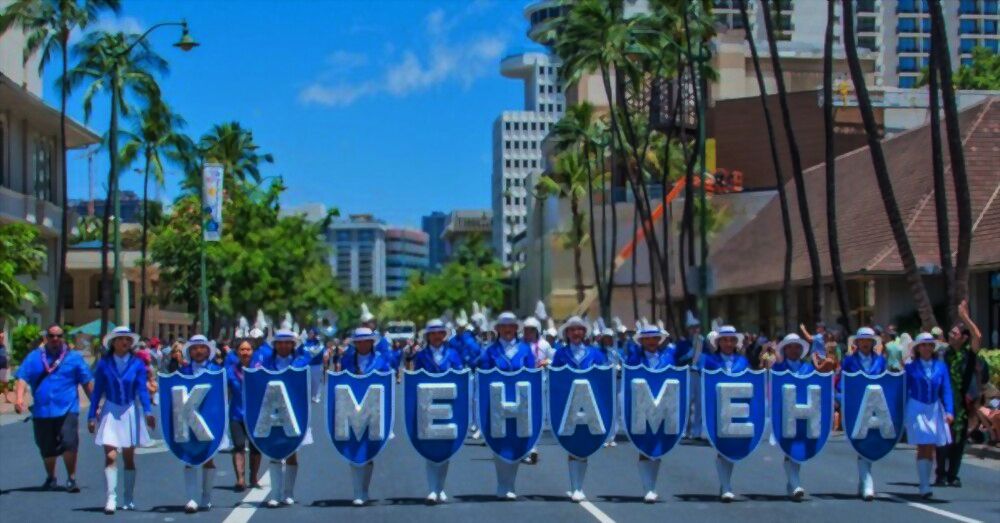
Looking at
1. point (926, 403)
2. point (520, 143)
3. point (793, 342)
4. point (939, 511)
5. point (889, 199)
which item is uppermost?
point (520, 143)

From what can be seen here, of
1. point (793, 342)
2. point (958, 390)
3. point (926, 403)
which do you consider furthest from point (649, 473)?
point (958, 390)

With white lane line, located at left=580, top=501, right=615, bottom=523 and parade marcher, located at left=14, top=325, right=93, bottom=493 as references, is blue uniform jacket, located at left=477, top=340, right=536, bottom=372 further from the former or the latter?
parade marcher, located at left=14, top=325, right=93, bottom=493

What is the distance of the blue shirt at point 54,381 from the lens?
632 inches

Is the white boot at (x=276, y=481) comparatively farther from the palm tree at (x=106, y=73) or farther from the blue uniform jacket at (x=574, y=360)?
the palm tree at (x=106, y=73)

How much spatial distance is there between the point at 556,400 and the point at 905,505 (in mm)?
3613

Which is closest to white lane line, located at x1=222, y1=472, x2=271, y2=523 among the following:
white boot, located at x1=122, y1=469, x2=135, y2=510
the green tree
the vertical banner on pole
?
white boot, located at x1=122, y1=469, x2=135, y2=510

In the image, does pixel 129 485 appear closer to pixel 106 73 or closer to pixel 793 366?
pixel 793 366

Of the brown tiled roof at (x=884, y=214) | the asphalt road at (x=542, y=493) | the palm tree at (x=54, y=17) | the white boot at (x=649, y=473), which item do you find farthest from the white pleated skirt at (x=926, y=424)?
the palm tree at (x=54, y=17)

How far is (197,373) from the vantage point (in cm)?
→ 1448

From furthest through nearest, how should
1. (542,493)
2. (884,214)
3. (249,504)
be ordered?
1. (884,214)
2. (542,493)
3. (249,504)

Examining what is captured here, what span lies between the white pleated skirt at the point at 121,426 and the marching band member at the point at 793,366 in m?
6.43

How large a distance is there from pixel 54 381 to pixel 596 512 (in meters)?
6.23

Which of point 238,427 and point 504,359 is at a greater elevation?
point 504,359

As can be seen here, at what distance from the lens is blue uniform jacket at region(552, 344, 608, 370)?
15591 millimetres
